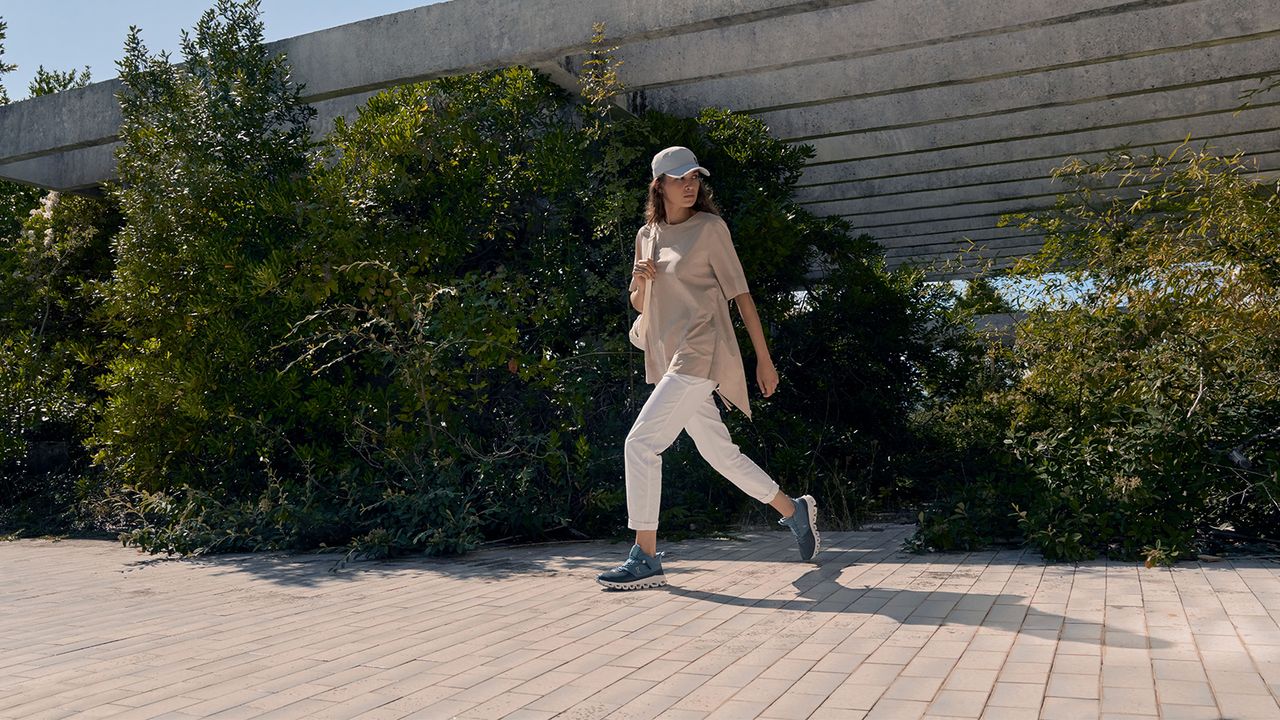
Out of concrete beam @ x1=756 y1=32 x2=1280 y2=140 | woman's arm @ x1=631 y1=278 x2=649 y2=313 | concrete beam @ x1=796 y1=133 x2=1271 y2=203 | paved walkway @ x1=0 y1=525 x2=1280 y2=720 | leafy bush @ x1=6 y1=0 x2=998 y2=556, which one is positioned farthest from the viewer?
concrete beam @ x1=796 y1=133 x2=1271 y2=203

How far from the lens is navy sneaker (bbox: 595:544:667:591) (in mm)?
4844

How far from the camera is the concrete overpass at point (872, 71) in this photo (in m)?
7.82

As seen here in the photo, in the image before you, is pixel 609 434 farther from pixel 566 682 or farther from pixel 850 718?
pixel 850 718

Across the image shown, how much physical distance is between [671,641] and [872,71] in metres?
6.60

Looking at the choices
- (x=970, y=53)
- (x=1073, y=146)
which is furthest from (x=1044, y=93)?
(x=1073, y=146)

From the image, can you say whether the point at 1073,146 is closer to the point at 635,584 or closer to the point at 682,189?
the point at 682,189

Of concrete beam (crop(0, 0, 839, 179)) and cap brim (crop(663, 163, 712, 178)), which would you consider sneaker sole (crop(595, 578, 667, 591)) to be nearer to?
cap brim (crop(663, 163, 712, 178))

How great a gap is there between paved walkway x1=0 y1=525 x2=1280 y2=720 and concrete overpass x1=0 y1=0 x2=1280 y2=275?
12.1 ft

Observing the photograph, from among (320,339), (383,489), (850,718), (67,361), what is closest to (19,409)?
(67,361)

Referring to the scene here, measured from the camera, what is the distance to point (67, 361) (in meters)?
9.75

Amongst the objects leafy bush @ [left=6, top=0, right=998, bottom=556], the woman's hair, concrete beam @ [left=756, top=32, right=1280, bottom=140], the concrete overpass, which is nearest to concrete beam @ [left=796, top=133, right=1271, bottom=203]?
the concrete overpass

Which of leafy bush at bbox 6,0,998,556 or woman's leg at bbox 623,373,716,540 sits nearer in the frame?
woman's leg at bbox 623,373,716,540

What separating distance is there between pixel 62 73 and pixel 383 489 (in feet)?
38.1

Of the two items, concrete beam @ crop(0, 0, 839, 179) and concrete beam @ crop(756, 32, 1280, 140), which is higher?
concrete beam @ crop(0, 0, 839, 179)
